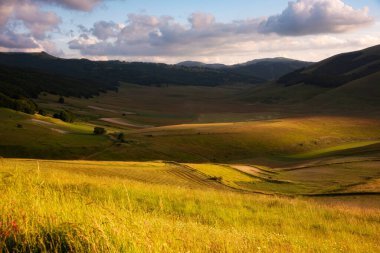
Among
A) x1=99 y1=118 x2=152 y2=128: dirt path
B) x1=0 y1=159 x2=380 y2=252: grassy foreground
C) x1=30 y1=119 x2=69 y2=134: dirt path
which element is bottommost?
x1=99 y1=118 x2=152 y2=128: dirt path

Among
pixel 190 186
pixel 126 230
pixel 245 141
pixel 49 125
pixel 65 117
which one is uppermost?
pixel 126 230

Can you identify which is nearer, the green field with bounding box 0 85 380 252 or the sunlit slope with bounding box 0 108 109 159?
the green field with bounding box 0 85 380 252

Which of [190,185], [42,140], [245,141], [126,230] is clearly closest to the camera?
[126,230]

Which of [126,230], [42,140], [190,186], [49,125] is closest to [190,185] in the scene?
[190,186]

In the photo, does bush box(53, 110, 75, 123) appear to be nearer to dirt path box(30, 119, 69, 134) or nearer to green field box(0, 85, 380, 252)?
green field box(0, 85, 380, 252)

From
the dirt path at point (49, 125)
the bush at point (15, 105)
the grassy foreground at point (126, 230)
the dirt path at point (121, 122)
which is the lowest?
the dirt path at point (121, 122)

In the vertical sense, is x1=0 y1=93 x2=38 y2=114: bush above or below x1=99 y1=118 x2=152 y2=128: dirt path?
above

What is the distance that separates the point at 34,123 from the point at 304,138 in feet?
204

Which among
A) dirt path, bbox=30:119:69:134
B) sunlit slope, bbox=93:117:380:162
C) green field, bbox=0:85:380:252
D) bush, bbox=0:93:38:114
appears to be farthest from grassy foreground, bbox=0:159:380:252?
bush, bbox=0:93:38:114

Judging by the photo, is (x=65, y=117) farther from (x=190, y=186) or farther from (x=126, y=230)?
(x=126, y=230)

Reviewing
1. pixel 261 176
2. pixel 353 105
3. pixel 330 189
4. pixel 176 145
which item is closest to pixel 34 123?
pixel 176 145

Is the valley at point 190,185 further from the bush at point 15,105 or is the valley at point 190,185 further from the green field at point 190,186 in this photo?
the bush at point 15,105

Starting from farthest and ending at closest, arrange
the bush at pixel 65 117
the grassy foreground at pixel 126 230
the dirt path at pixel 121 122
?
the dirt path at pixel 121 122, the bush at pixel 65 117, the grassy foreground at pixel 126 230

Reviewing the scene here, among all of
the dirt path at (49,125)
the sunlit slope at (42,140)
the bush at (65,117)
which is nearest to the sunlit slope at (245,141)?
the sunlit slope at (42,140)
